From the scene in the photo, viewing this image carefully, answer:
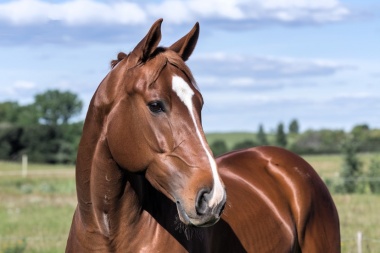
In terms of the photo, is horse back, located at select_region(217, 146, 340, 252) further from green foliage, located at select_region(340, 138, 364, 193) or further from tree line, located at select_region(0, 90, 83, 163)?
tree line, located at select_region(0, 90, 83, 163)

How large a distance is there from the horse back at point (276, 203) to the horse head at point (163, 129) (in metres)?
1.24

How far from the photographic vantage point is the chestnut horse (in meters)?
3.13

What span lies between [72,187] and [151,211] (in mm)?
23849

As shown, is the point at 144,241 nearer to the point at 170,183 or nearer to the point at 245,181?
the point at 170,183

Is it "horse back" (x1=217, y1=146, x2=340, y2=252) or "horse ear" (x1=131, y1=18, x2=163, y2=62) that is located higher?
"horse ear" (x1=131, y1=18, x2=163, y2=62)

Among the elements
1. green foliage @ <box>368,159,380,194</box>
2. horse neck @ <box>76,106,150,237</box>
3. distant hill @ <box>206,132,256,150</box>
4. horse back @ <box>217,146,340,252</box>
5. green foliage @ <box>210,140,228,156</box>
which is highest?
horse neck @ <box>76,106,150,237</box>

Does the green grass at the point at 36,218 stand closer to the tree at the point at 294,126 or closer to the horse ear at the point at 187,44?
the horse ear at the point at 187,44

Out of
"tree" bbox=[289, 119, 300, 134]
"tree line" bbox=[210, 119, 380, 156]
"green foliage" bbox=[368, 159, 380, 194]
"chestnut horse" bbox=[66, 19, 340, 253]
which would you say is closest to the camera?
"chestnut horse" bbox=[66, 19, 340, 253]

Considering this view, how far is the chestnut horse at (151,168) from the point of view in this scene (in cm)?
313

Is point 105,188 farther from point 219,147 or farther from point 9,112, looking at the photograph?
point 9,112

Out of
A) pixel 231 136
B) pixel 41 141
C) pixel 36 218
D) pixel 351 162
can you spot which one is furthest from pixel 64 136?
pixel 36 218

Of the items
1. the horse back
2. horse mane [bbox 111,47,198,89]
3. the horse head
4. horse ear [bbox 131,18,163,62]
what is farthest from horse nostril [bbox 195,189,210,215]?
the horse back

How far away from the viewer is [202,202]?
3012 mm

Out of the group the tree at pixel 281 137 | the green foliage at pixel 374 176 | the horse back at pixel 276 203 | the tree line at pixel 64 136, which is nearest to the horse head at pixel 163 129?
the horse back at pixel 276 203
